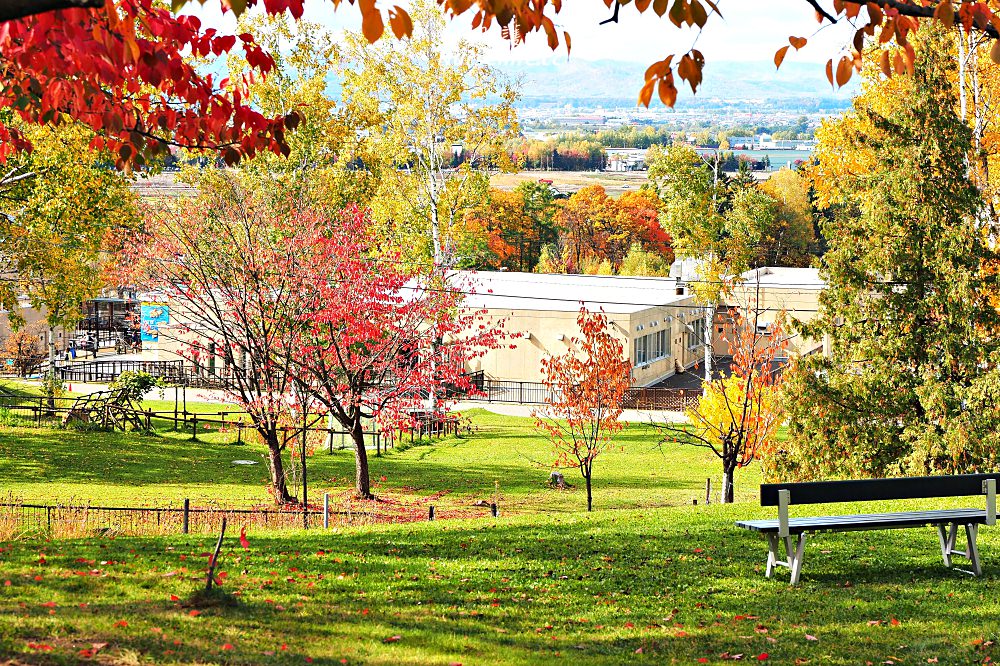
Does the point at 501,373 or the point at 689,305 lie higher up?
the point at 689,305

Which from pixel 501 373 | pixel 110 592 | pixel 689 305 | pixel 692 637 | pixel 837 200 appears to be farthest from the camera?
pixel 689 305

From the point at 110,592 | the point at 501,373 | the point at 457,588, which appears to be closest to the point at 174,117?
the point at 110,592

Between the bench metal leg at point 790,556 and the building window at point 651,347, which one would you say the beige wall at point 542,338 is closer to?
the building window at point 651,347

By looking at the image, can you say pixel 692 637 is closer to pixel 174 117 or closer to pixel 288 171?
pixel 174 117

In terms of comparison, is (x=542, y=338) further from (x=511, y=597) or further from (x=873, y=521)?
(x=511, y=597)

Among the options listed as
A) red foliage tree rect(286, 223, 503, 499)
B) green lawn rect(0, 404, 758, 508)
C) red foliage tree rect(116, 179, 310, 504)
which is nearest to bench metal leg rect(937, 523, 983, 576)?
green lawn rect(0, 404, 758, 508)

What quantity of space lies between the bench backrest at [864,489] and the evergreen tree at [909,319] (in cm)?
1010

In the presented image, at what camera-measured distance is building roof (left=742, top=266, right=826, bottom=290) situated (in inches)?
2019

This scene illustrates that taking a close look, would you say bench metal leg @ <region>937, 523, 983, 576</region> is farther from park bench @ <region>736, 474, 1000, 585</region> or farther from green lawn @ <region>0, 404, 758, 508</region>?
green lawn @ <region>0, 404, 758, 508</region>

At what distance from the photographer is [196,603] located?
289 inches

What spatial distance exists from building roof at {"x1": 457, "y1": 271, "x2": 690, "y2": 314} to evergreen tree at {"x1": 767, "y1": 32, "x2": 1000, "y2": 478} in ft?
74.4

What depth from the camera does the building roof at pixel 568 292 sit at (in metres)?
44.4

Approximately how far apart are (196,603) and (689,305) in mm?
43731

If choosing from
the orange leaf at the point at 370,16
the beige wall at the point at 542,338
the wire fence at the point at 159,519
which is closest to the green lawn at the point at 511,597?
the wire fence at the point at 159,519
